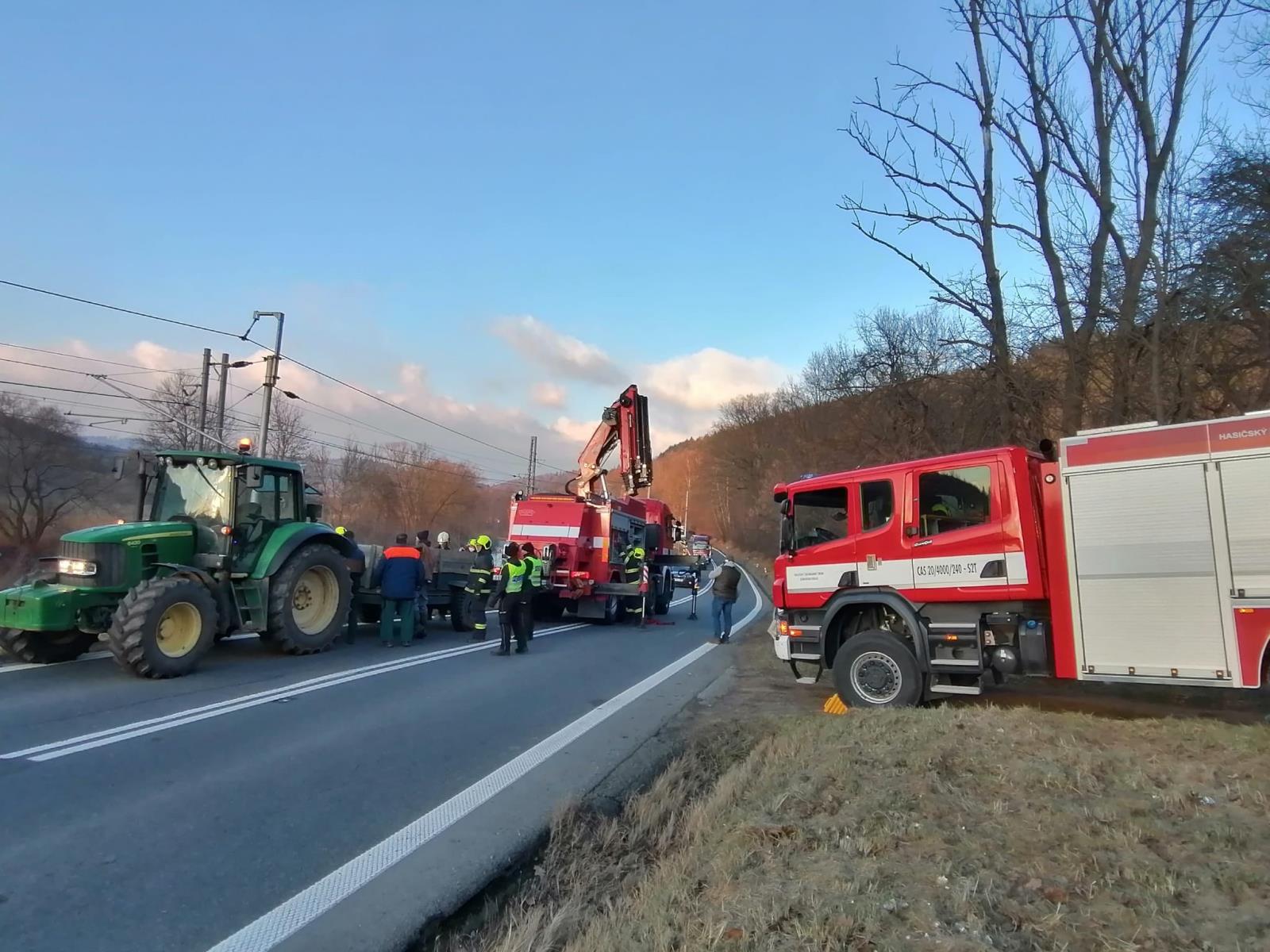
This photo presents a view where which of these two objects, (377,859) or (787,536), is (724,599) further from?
(377,859)

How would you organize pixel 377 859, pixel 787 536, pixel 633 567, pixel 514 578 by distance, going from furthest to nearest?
1. pixel 633 567
2. pixel 514 578
3. pixel 787 536
4. pixel 377 859

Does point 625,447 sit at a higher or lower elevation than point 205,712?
higher

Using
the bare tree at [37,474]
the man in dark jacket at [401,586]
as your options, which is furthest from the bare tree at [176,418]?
the man in dark jacket at [401,586]

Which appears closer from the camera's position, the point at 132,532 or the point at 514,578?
the point at 132,532

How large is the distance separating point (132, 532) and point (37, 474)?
107 ft

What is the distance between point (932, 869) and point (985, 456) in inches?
195

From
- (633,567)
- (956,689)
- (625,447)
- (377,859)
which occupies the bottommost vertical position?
(377,859)

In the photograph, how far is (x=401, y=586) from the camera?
12523 mm

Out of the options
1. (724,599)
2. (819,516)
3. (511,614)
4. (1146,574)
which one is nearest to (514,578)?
(511,614)

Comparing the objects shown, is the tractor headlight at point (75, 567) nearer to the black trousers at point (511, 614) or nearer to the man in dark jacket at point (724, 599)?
the black trousers at point (511, 614)

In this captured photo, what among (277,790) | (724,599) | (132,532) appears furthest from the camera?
(724,599)

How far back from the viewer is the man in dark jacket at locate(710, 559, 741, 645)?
15041 mm

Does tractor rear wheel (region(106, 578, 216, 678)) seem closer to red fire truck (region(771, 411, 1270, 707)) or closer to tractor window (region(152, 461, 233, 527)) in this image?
tractor window (region(152, 461, 233, 527))

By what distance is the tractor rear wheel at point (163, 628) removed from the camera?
28.0 feet
